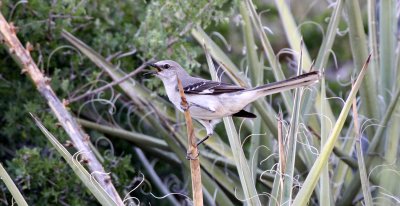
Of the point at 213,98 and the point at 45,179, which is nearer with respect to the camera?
the point at 213,98

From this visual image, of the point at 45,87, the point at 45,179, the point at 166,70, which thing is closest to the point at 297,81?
the point at 166,70

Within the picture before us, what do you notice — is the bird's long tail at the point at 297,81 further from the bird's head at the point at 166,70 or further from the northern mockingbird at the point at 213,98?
the bird's head at the point at 166,70

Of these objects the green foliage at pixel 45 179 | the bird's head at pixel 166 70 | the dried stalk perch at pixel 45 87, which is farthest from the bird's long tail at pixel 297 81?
the green foliage at pixel 45 179

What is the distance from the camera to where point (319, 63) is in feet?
15.3

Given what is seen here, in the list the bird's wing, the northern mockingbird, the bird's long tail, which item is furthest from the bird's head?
the bird's long tail

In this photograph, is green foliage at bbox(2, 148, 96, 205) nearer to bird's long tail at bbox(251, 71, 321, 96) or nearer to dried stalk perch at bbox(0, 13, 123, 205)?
dried stalk perch at bbox(0, 13, 123, 205)

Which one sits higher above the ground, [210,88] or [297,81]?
[297,81]

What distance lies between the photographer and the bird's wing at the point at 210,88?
3986 millimetres

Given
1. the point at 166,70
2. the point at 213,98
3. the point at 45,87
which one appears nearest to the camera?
the point at 213,98

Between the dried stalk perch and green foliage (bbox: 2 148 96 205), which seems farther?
green foliage (bbox: 2 148 96 205)

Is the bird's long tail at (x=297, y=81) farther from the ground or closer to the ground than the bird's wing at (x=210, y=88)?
farther from the ground

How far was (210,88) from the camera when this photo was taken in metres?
4.07

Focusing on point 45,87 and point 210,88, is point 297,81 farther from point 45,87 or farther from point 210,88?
point 45,87

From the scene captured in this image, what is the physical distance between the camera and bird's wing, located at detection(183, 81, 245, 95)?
13.1 ft
